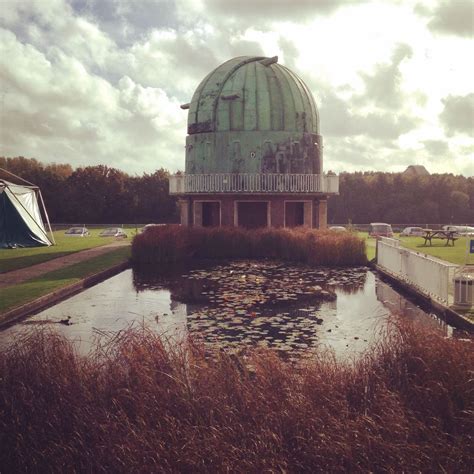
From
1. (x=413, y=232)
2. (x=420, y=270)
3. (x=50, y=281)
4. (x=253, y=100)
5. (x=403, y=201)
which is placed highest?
(x=253, y=100)

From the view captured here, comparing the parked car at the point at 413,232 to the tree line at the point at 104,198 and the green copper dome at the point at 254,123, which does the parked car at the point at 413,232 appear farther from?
the tree line at the point at 104,198

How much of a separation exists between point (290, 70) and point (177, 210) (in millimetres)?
29766

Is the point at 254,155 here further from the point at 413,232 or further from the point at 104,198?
the point at 104,198

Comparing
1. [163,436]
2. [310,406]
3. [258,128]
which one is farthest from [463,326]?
[258,128]

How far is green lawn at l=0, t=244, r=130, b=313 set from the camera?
1495 cm

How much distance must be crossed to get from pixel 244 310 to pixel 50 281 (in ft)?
22.8

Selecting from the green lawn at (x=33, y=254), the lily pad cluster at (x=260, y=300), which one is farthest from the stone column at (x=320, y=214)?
the green lawn at (x=33, y=254)

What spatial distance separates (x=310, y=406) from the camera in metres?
6.32

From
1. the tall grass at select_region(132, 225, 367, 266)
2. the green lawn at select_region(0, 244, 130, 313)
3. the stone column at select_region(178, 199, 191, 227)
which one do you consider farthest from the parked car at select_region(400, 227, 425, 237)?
the green lawn at select_region(0, 244, 130, 313)

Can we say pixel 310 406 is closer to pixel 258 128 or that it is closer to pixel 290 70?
pixel 258 128

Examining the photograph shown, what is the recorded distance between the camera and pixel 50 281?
59.6 feet

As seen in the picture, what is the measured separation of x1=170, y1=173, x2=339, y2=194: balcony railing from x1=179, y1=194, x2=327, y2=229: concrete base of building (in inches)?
17.3

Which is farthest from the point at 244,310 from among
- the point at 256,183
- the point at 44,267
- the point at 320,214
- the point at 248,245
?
the point at 320,214

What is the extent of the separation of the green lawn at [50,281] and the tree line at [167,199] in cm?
4070
